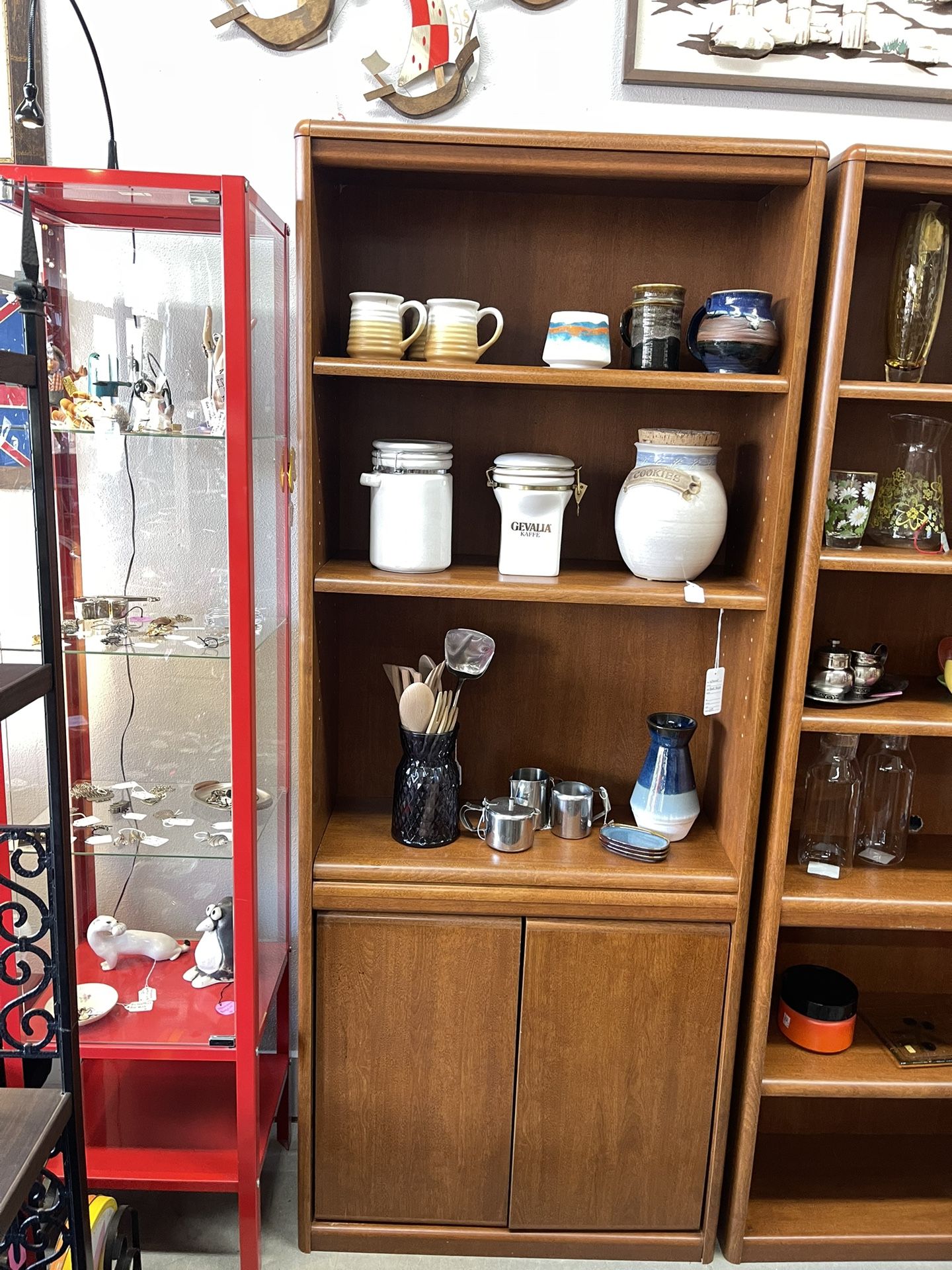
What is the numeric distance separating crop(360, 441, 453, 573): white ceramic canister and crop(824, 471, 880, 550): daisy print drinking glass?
0.63 meters

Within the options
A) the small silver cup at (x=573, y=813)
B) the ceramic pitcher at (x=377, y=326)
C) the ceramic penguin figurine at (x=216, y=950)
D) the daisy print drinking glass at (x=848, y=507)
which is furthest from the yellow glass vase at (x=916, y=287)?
the ceramic penguin figurine at (x=216, y=950)

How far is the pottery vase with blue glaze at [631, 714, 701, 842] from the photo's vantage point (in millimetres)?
1686

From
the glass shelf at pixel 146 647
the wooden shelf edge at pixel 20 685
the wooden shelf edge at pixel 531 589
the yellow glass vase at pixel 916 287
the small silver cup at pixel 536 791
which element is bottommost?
the small silver cup at pixel 536 791

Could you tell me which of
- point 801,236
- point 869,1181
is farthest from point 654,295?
point 869,1181

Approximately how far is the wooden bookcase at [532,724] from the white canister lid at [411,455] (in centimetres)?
11

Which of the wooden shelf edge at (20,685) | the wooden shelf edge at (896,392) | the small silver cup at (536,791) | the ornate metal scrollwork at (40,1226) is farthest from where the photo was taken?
the small silver cup at (536,791)

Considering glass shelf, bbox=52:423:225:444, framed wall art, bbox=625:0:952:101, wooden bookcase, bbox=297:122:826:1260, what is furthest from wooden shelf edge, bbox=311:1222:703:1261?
framed wall art, bbox=625:0:952:101

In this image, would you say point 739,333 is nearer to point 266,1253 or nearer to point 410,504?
point 410,504

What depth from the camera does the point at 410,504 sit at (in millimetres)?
1553

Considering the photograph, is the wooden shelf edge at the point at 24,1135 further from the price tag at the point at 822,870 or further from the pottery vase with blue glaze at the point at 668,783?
the price tag at the point at 822,870

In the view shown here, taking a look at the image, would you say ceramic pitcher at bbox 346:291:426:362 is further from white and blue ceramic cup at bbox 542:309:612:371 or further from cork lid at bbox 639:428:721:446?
cork lid at bbox 639:428:721:446

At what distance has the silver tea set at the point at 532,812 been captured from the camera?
1.68 meters

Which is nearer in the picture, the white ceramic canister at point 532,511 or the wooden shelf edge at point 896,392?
the wooden shelf edge at point 896,392

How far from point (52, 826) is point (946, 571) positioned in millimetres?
1322
